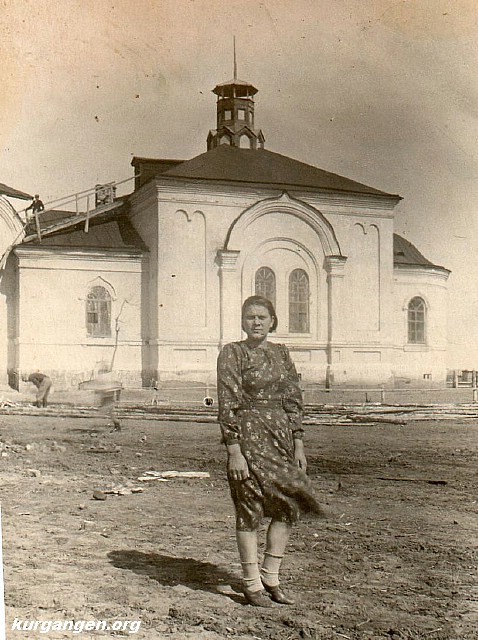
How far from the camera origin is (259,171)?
5.99 metres

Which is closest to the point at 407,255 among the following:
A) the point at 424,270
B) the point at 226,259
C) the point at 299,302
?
the point at 424,270

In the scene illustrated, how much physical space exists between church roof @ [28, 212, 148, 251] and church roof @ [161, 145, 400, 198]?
72 centimetres

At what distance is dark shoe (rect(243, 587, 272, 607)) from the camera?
10.7 feet

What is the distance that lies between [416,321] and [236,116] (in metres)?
2.58

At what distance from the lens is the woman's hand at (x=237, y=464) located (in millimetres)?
3211

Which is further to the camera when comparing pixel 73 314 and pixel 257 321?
pixel 73 314

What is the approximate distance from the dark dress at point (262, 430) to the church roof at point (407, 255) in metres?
2.68

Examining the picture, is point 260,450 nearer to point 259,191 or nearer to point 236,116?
point 236,116

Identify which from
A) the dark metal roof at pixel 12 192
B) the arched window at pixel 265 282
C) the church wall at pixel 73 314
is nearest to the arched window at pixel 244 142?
the arched window at pixel 265 282

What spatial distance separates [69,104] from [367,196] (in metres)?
2.50

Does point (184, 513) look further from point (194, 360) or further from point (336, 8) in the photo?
point (336, 8)

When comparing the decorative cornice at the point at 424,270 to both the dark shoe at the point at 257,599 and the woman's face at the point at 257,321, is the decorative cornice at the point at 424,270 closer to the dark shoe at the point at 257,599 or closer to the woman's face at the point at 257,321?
the woman's face at the point at 257,321

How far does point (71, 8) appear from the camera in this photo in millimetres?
4609

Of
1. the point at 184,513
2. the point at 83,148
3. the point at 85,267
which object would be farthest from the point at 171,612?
the point at 85,267
